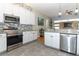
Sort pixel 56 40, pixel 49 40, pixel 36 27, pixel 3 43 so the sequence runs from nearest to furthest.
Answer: pixel 3 43, pixel 56 40, pixel 49 40, pixel 36 27

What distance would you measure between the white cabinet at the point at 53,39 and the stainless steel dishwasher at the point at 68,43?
0.19 m

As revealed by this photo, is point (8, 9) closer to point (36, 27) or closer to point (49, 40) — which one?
point (49, 40)

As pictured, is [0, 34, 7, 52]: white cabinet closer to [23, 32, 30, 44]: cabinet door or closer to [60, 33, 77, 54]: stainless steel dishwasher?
[23, 32, 30, 44]: cabinet door

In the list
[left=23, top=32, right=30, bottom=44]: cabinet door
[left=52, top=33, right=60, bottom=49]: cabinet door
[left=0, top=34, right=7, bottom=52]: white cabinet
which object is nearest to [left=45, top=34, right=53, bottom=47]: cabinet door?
[left=52, top=33, right=60, bottom=49]: cabinet door

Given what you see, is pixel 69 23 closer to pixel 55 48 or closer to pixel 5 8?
pixel 55 48

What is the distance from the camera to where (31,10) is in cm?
553

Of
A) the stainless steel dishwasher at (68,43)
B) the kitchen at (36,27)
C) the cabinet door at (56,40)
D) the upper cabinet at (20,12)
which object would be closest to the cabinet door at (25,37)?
the kitchen at (36,27)

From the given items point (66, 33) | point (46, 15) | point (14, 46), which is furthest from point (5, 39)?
point (46, 15)

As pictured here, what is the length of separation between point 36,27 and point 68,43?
3.62m

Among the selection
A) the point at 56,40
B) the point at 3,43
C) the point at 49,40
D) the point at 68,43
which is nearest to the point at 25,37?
the point at 49,40

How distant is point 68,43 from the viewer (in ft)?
10.3

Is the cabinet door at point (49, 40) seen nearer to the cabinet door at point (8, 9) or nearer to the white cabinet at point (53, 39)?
the white cabinet at point (53, 39)

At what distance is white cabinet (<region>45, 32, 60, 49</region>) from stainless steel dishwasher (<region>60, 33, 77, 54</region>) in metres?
0.19

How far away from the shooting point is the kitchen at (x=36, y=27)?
312 centimetres
